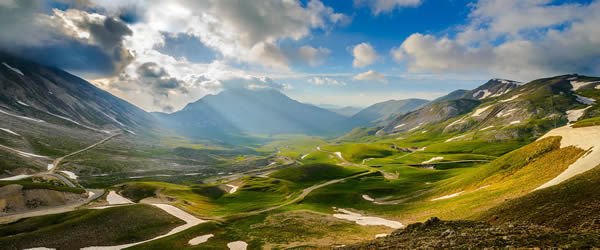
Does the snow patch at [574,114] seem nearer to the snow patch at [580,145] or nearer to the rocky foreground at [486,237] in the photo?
the snow patch at [580,145]

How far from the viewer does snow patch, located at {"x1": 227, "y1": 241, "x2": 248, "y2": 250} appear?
38013mm

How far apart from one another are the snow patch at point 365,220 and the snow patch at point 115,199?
235ft

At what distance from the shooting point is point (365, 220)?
158 feet

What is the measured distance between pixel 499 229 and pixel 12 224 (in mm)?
81776

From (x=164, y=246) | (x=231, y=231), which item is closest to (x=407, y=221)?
(x=231, y=231)

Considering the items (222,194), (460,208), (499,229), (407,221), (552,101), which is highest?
(552,101)

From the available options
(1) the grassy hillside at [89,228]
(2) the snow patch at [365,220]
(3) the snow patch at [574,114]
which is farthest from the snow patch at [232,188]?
(3) the snow patch at [574,114]

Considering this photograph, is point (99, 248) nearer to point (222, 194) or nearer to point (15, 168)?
point (222, 194)

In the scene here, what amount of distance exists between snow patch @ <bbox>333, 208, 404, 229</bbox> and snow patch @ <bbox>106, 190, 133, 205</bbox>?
71.8 m

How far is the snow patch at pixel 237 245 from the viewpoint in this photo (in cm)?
3801

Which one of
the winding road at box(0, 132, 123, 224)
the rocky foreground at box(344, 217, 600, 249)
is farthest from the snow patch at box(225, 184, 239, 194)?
the rocky foreground at box(344, 217, 600, 249)

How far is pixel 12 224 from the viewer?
48781 mm

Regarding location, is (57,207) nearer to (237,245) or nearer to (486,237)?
(237,245)

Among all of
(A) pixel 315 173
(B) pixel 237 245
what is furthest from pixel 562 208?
(A) pixel 315 173
